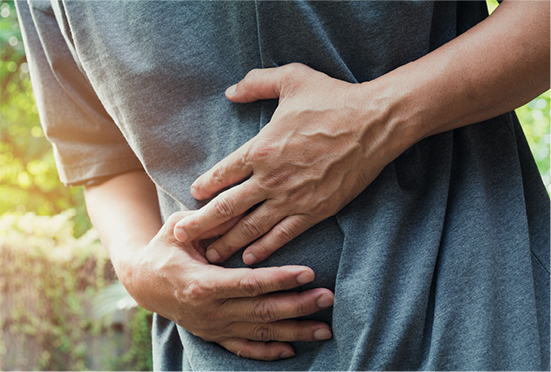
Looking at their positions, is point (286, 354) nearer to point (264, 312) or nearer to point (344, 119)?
point (264, 312)

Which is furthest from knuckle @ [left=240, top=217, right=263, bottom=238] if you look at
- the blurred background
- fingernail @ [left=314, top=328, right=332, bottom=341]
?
the blurred background

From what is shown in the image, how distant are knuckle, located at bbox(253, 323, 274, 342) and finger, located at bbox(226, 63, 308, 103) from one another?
0.46 meters

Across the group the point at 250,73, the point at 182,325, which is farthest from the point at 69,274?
the point at 250,73

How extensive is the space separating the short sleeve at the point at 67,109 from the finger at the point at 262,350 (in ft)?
2.04

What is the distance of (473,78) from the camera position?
62 centimetres

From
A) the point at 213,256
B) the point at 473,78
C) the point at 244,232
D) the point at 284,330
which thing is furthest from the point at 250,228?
the point at 473,78

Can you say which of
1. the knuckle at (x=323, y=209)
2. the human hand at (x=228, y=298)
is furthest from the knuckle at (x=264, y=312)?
the knuckle at (x=323, y=209)

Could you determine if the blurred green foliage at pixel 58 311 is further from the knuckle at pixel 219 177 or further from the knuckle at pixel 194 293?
the knuckle at pixel 219 177

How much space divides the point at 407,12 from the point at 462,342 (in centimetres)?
58

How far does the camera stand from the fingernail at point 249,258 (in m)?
0.75

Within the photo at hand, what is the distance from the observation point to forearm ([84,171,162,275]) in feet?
3.13

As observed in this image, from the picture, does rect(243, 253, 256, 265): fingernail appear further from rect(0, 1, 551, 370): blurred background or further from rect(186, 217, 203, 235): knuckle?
rect(0, 1, 551, 370): blurred background

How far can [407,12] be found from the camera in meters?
0.68

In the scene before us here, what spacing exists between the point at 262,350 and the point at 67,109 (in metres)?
0.81
